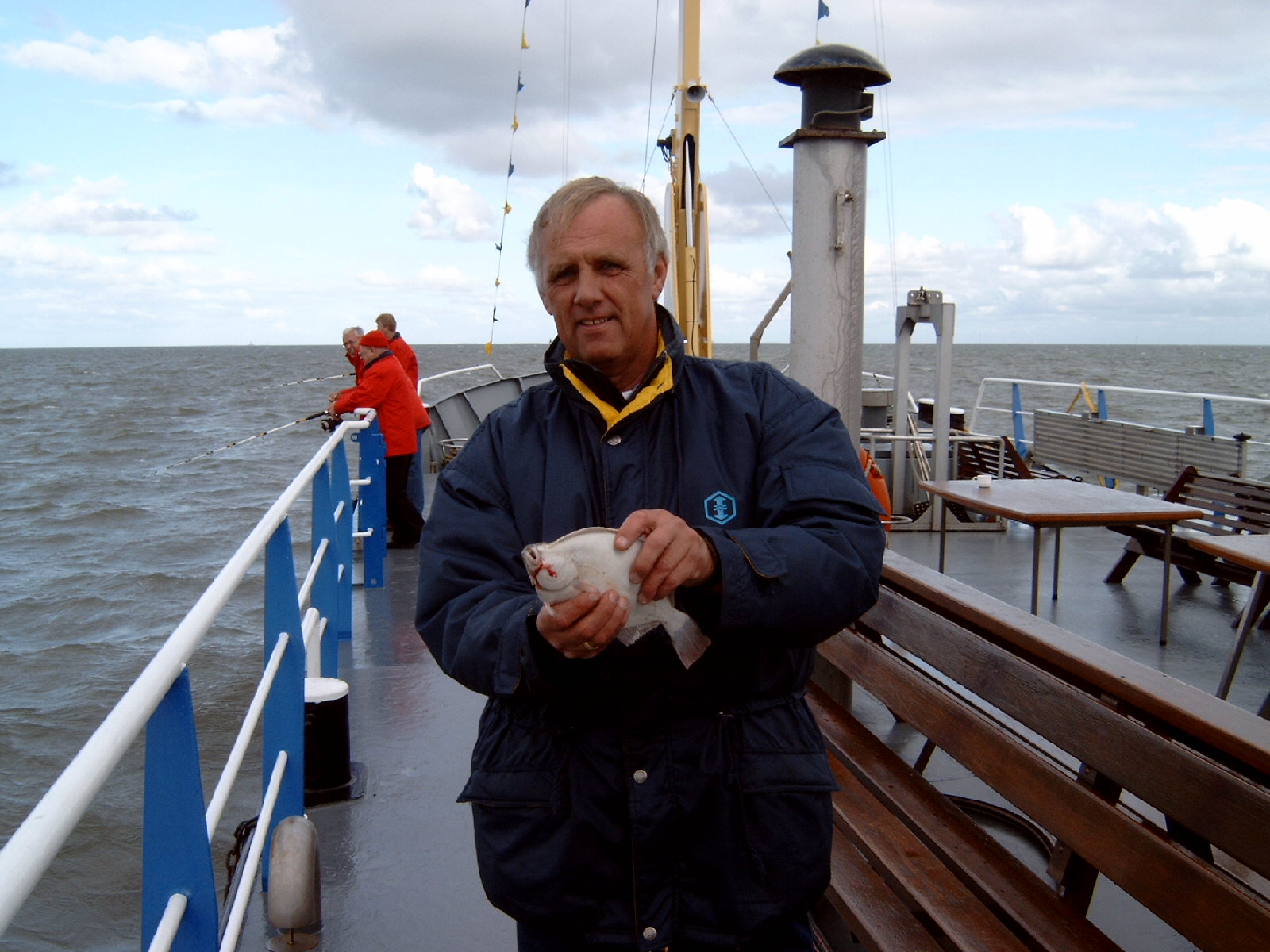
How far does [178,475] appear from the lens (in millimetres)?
27469

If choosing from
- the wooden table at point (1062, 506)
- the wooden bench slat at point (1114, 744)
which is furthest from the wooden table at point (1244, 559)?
the wooden bench slat at point (1114, 744)

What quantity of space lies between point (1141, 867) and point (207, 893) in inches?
64.2

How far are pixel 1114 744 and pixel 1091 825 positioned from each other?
164mm

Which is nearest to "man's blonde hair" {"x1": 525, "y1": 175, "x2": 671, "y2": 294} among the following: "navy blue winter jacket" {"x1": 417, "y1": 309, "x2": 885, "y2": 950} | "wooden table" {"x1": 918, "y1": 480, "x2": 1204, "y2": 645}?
"navy blue winter jacket" {"x1": 417, "y1": 309, "x2": 885, "y2": 950}

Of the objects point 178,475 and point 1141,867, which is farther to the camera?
point 178,475

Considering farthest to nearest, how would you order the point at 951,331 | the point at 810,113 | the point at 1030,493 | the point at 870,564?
1. the point at 951,331
2. the point at 1030,493
3. the point at 810,113
4. the point at 870,564

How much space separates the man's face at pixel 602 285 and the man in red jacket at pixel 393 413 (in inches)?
259

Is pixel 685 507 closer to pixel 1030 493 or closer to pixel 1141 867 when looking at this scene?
pixel 1141 867

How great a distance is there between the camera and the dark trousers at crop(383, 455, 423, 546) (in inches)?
334

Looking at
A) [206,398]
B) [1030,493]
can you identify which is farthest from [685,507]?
[206,398]

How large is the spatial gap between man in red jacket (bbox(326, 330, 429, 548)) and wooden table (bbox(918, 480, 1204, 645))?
164 inches

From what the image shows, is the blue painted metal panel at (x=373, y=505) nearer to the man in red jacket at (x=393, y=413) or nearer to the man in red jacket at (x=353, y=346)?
the man in red jacket at (x=393, y=413)

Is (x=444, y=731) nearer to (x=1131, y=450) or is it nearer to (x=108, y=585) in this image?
(x=1131, y=450)

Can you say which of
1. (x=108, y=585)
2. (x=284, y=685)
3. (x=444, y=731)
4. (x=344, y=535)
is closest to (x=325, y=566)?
(x=444, y=731)
